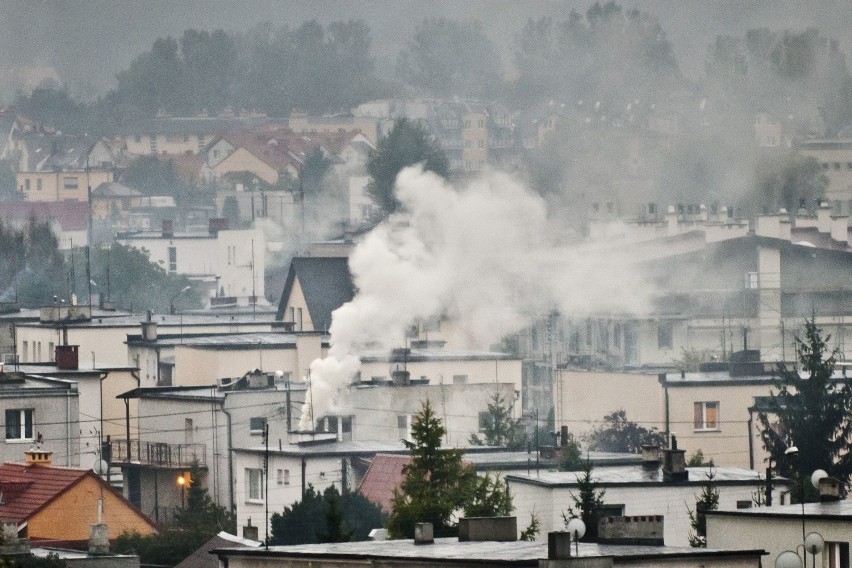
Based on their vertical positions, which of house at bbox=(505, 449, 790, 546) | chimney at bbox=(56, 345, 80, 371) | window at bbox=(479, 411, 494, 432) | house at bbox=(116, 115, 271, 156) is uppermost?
house at bbox=(116, 115, 271, 156)

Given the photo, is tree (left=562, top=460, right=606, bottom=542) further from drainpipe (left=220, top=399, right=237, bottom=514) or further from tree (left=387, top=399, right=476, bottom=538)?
drainpipe (left=220, top=399, right=237, bottom=514)

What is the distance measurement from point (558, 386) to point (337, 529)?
32.8 metres

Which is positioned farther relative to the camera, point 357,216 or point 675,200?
point 357,216

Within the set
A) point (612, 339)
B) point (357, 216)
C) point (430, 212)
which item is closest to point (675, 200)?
point (357, 216)

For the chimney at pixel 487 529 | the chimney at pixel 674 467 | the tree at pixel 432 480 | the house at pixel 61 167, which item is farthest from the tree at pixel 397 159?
the chimney at pixel 487 529

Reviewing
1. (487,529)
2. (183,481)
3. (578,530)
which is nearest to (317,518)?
(183,481)

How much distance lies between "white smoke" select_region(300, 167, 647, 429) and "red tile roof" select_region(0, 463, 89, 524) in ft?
77.2

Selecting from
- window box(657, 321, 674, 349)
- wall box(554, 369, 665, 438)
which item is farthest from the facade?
window box(657, 321, 674, 349)

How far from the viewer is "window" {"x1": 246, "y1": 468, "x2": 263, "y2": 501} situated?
43969 millimetres

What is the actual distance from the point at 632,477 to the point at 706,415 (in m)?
15.8

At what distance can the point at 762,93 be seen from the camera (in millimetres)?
134625

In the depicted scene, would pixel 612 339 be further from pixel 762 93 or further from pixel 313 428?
pixel 762 93

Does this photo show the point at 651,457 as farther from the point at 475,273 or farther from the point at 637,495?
the point at 475,273

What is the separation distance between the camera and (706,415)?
51.9 meters
